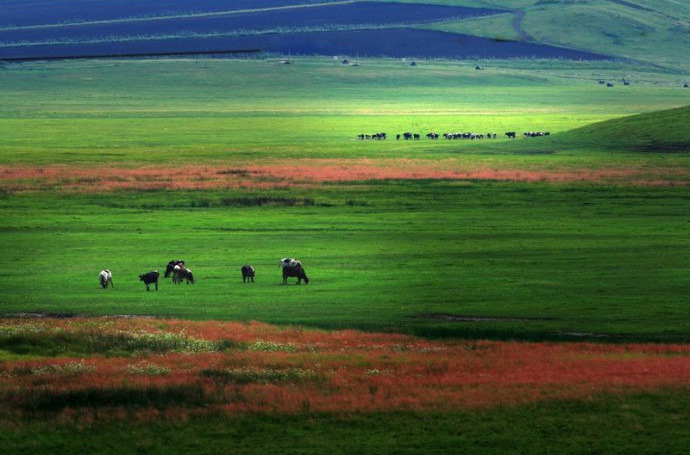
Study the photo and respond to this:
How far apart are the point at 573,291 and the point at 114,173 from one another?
157 feet

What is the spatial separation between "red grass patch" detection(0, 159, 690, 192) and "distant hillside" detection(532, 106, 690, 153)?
13.1 metres

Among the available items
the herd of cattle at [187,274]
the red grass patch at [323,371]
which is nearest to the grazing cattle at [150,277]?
the herd of cattle at [187,274]

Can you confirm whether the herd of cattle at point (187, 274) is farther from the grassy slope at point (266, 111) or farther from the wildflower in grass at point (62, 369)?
the grassy slope at point (266, 111)

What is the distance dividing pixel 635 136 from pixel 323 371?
72.8 meters

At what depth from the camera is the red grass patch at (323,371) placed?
25266 mm

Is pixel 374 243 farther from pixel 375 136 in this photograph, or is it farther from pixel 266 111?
pixel 266 111

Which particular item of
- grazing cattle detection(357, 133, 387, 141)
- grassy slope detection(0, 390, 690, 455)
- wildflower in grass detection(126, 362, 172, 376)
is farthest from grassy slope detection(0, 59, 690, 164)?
grassy slope detection(0, 390, 690, 455)

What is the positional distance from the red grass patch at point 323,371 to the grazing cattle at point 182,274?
7.29 meters

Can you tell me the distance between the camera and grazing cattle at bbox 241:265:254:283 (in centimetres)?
3962

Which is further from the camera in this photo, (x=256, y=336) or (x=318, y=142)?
(x=318, y=142)

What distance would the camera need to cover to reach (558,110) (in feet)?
524

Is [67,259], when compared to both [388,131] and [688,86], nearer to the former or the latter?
[388,131]

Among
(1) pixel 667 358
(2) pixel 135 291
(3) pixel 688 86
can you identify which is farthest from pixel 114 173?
(3) pixel 688 86

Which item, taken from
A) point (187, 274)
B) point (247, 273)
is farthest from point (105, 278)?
point (247, 273)
